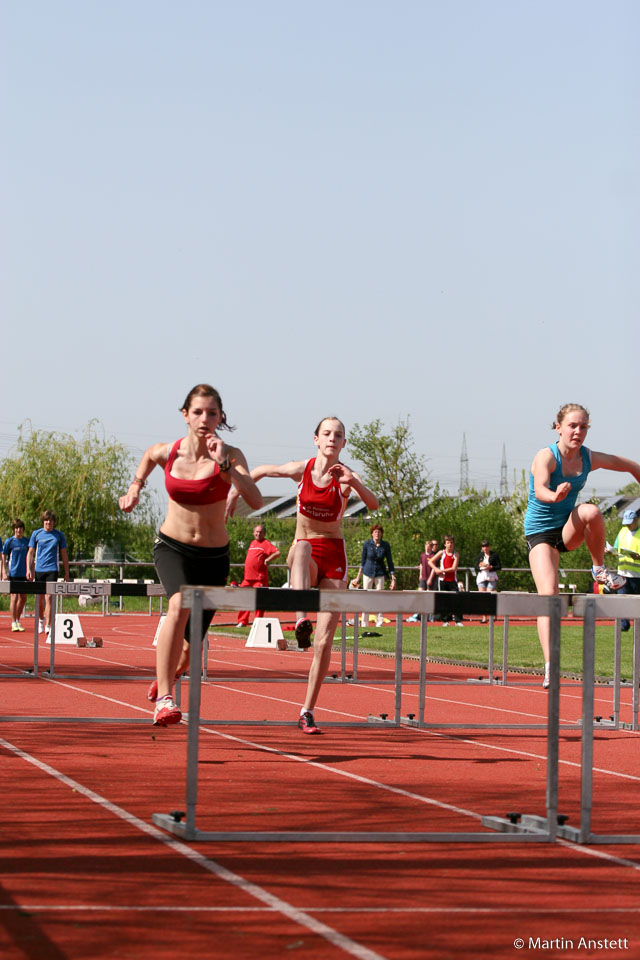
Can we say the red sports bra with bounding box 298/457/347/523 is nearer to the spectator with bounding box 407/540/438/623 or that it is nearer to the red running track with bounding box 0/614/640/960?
the red running track with bounding box 0/614/640/960

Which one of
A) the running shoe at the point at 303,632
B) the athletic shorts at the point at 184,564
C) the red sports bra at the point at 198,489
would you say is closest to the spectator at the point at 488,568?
the running shoe at the point at 303,632

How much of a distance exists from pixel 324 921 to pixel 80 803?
2116 mm

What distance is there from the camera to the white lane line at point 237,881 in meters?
3.41

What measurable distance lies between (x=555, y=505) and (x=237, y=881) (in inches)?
179

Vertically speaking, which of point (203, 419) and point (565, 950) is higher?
point (203, 419)

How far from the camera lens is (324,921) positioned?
11.9 ft

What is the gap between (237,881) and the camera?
13.4 ft

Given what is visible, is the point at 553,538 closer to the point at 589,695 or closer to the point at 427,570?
the point at 589,695

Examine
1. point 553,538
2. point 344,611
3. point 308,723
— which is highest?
point 553,538

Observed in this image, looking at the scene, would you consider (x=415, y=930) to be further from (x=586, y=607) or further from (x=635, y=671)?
(x=635, y=671)

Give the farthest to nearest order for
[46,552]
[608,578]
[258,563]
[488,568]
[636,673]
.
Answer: [488,568] → [258,563] → [46,552] → [636,673] → [608,578]

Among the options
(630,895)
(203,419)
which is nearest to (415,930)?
(630,895)

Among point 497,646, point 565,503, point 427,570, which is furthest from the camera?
point 427,570

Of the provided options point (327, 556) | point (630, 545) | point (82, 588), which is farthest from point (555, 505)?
point (630, 545)
